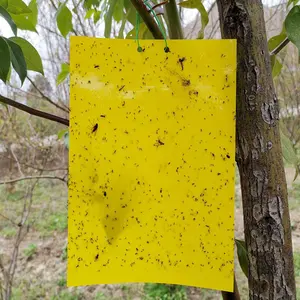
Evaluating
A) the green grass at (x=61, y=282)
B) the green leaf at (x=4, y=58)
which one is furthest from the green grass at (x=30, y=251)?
the green leaf at (x=4, y=58)

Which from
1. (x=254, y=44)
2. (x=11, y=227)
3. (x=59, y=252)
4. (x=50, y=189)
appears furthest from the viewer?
(x=50, y=189)

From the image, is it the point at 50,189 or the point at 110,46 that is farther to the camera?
the point at 50,189

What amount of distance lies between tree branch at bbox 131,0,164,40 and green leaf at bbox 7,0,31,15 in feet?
0.50

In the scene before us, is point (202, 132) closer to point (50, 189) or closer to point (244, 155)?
point (244, 155)

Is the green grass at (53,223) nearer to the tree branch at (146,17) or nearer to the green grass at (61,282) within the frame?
the green grass at (61,282)

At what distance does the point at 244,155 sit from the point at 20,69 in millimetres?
216

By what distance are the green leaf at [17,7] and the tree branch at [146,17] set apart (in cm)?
15

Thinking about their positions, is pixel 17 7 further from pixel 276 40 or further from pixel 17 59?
pixel 276 40

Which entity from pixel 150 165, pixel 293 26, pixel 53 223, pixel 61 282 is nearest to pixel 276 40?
pixel 293 26

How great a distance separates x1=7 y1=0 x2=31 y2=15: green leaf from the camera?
365mm

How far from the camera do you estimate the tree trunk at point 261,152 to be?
0.28 m

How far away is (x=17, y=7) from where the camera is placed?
14.6 inches

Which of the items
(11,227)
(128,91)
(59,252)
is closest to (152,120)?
(128,91)

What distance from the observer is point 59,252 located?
7.50ft
